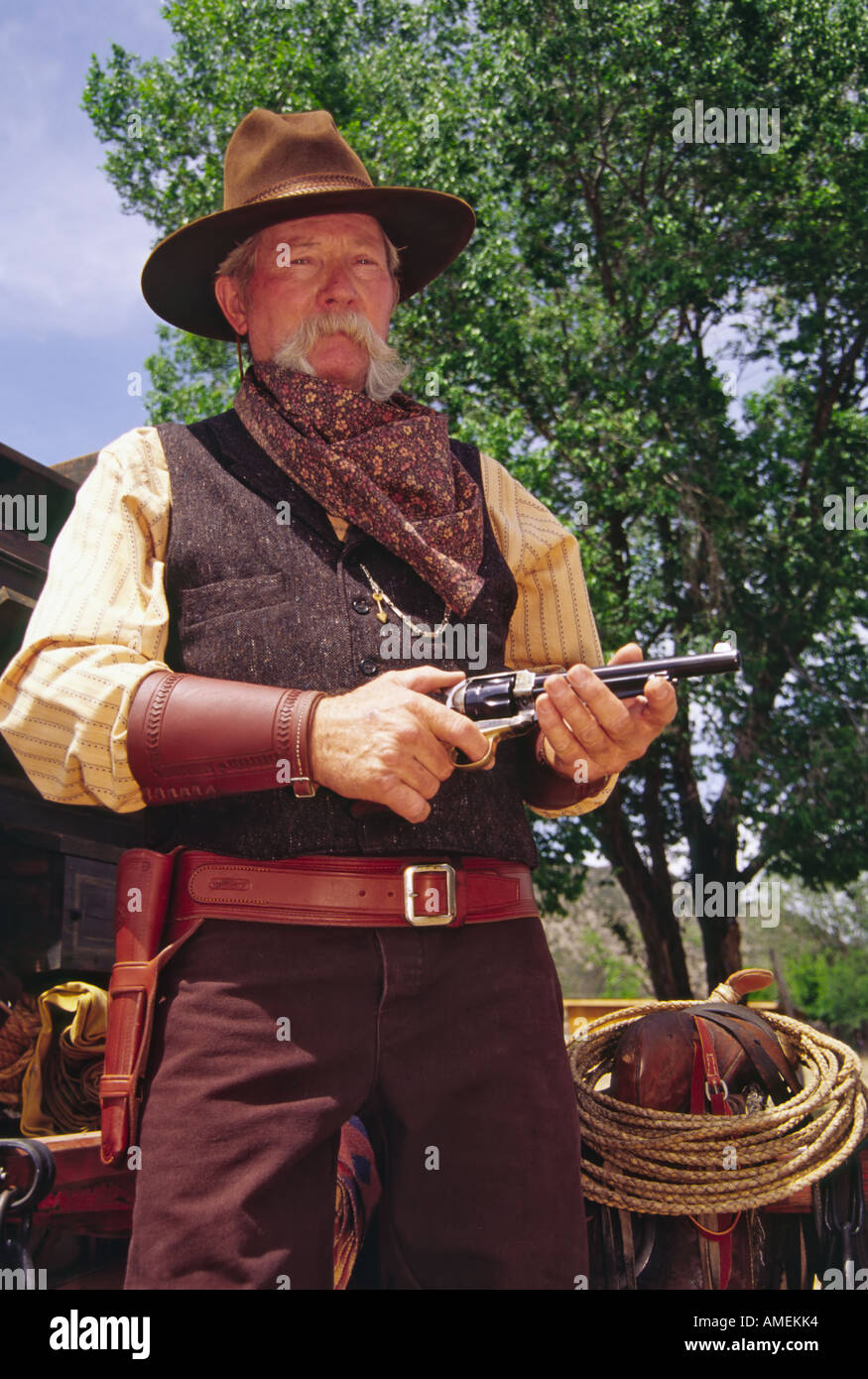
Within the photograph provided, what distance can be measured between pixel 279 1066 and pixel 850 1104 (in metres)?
1.51

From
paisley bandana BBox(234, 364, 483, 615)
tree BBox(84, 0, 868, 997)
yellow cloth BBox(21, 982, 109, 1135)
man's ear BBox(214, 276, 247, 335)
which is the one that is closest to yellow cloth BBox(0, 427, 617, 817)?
paisley bandana BBox(234, 364, 483, 615)

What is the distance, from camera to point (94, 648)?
175 cm

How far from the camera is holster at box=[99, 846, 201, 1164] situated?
167 centimetres

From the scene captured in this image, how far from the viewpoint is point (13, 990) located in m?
4.38

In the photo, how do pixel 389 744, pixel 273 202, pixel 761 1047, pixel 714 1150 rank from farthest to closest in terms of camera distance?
pixel 761 1047, pixel 714 1150, pixel 273 202, pixel 389 744

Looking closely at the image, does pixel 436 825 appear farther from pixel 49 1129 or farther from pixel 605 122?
pixel 605 122

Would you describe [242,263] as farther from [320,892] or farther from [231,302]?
[320,892]

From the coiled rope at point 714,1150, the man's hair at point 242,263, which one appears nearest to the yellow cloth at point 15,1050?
the coiled rope at point 714,1150

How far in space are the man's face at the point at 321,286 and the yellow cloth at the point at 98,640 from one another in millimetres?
372

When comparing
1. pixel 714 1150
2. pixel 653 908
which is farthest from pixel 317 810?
pixel 653 908

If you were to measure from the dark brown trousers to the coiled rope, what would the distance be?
668 millimetres

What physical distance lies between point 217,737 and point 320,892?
30 cm

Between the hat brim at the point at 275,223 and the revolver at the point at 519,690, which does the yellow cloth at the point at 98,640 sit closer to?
the revolver at the point at 519,690

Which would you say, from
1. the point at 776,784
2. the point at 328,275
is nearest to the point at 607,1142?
the point at 328,275
